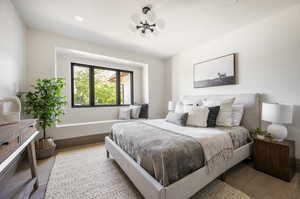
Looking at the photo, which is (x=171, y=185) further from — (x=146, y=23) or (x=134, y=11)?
(x=134, y=11)

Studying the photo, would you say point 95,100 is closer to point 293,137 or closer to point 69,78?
point 69,78

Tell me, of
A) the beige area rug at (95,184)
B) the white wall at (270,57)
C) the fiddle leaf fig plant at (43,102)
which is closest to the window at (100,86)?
the fiddle leaf fig plant at (43,102)

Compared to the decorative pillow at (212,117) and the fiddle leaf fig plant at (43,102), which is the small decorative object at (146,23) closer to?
the decorative pillow at (212,117)

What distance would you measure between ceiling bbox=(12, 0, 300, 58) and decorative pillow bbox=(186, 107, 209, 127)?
1670mm

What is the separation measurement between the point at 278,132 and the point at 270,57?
4.29 feet

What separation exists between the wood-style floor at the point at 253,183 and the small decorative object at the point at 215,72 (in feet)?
5.64

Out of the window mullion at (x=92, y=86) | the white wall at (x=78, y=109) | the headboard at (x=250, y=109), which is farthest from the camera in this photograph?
the window mullion at (x=92, y=86)

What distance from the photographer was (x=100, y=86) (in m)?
3.90

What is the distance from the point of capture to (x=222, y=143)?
1.57 metres

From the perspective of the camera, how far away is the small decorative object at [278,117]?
1695 millimetres

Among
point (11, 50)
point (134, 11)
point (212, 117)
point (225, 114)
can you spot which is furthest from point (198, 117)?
point (11, 50)

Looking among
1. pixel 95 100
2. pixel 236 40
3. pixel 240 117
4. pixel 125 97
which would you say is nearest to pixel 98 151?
pixel 95 100

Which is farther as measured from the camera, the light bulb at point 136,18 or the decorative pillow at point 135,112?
the decorative pillow at point 135,112

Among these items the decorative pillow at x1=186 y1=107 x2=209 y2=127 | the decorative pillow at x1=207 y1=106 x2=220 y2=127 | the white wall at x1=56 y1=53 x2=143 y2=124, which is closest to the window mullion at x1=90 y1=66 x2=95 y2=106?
the white wall at x1=56 y1=53 x2=143 y2=124
